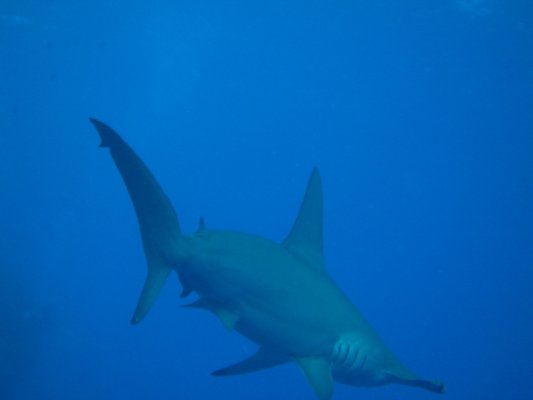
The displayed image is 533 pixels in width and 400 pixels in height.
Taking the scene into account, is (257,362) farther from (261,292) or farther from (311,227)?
(311,227)

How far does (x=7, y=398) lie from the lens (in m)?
17.6

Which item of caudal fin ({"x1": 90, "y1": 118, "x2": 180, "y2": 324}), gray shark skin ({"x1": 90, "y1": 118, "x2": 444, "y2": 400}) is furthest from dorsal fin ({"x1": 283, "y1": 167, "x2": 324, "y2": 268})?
caudal fin ({"x1": 90, "y1": 118, "x2": 180, "y2": 324})

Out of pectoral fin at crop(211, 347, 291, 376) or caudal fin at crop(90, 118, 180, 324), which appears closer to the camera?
caudal fin at crop(90, 118, 180, 324)

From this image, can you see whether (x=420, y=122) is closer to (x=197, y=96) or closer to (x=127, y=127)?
(x=197, y=96)

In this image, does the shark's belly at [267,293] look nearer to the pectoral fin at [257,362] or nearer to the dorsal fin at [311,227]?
the pectoral fin at [257,362]

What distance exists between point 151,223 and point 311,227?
1.71m

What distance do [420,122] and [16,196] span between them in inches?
1273

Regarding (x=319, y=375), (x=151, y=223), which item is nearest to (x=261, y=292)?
(x=319, y=375)

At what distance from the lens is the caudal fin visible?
Answer: 395cm

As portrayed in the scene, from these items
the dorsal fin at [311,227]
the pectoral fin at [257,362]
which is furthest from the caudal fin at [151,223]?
the dorsal fin at [311,227]

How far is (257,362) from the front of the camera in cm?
496

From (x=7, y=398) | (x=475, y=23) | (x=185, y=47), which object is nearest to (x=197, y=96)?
(x=185, y=47)

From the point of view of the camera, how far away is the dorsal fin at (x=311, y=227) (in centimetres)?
508

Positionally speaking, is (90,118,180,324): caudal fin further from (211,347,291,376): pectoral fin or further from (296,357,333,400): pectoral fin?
(296,357,333,400): pectoral fin
